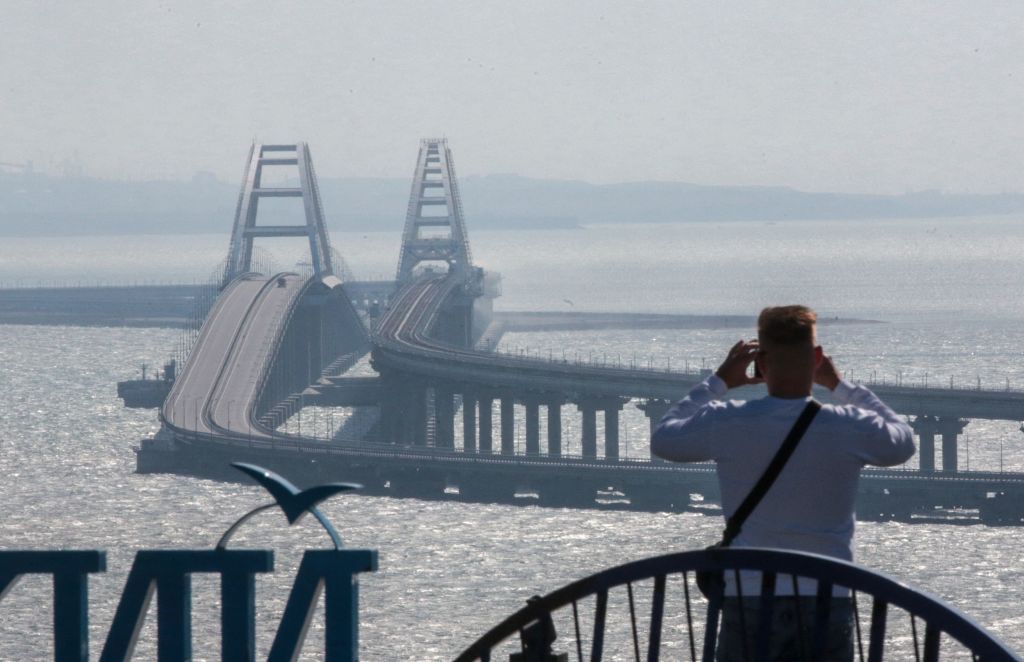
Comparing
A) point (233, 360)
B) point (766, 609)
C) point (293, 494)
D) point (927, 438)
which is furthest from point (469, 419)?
point (766, 609)

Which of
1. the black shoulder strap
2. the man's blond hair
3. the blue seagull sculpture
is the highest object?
the man's blond hair

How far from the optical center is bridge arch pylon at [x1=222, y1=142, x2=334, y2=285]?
123 meters

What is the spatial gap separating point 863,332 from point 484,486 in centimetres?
7895

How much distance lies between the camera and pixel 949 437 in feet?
216

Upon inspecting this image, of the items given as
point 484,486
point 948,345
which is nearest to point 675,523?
point 484,486

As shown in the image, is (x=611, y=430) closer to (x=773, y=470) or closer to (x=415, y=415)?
(x=415, y=415)

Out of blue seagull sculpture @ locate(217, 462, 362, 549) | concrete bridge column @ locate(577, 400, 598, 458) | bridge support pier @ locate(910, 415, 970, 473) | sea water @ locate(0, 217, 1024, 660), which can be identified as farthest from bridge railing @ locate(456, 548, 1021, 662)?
concrete bridge column @ locate(577, 400, 598, 458)

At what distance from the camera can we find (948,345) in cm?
12162

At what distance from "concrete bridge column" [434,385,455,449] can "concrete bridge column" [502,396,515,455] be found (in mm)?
2592

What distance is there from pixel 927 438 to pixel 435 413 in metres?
24.8

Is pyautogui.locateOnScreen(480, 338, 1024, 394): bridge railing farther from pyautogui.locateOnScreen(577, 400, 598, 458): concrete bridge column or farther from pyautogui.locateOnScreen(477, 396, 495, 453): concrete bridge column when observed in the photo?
pyautogui.locateOnScreen(477, 396, 495, 453): concrete bridge column

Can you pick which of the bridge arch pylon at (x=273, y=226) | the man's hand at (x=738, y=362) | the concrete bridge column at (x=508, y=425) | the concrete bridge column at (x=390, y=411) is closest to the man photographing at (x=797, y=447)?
the man's hand at (x=738, y=362)

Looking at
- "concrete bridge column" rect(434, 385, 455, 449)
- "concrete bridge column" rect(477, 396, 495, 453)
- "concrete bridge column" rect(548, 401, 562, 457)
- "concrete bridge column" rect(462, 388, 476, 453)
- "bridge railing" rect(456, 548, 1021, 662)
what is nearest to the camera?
"bridge railing" rect(456, 548, 1021, 662)

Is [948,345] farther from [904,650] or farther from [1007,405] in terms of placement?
[904,650]
